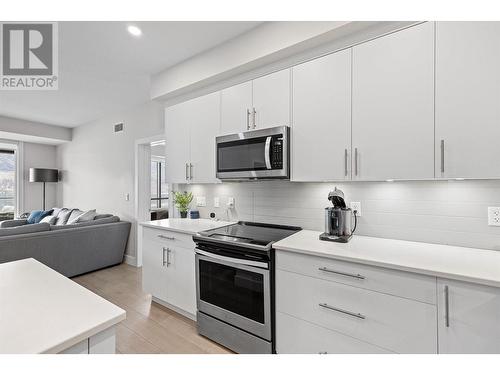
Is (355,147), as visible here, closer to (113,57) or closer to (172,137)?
(172,137)

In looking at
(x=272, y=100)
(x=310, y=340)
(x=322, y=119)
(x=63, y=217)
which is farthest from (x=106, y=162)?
(x=310, y=340)

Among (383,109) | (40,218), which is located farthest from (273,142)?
(40,218)

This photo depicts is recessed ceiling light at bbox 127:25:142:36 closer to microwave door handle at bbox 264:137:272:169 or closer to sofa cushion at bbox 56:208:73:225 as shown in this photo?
microwave door handle at bbox 264:137:272:169

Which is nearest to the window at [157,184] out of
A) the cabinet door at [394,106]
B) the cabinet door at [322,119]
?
the cabinet door at [322,119]

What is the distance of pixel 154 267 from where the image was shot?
8.46 feet

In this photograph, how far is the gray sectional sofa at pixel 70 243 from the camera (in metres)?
2.95

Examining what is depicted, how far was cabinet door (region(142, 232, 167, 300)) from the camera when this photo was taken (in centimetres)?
250

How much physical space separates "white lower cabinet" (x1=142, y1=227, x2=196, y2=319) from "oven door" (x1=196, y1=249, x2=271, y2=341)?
0.60 ft

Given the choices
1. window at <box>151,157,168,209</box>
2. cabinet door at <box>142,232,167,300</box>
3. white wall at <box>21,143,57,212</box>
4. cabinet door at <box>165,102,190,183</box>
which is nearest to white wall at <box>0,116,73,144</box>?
white wall at <box>21,143,57,212</box>

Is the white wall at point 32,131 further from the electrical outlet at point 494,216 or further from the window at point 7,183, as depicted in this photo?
the electrical outlet at point 494,216

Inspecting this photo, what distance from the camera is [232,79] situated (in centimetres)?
249

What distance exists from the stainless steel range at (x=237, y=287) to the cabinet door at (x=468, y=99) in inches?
48.5

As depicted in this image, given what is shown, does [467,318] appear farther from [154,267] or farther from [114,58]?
[114,58]

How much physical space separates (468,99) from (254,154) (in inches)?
55.2
